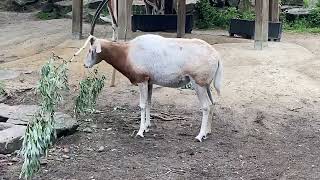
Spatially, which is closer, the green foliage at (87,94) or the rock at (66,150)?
the rock at (66,150)

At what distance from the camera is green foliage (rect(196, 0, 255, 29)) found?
17.8 meters

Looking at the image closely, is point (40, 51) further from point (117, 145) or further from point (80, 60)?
point (117, 145)

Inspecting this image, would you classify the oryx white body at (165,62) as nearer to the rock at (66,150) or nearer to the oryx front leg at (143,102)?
the oryx front leg at (143,102)

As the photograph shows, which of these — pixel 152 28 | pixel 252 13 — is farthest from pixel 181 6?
pixel 252 13

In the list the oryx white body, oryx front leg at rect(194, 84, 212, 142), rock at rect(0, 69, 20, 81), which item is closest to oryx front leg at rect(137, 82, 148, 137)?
the oryx white body

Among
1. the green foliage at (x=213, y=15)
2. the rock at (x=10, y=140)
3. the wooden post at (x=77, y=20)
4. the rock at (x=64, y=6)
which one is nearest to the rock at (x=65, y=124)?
the rock at (x=10, y=140)

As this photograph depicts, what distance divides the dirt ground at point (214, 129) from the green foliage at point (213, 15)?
647 cm

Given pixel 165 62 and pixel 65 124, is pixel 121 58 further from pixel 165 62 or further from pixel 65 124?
pixel 65 124

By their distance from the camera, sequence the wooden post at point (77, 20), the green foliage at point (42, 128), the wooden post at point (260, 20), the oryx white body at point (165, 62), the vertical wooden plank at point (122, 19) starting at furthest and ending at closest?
the wooden post at point (77, 20), the wooden post at point (260, 20), the vertical wooden plank at point (122, 19), the oryx white body at point (165, 62), the green foliage at point (42, 128)

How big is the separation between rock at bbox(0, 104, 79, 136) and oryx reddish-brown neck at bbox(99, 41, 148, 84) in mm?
802

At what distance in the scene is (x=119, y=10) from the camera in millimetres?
9789

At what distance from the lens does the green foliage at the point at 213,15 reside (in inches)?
699

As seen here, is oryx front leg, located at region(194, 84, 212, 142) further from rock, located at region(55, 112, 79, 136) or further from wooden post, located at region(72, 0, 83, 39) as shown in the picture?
wooden post, located at region(72, 0, 83, 39)

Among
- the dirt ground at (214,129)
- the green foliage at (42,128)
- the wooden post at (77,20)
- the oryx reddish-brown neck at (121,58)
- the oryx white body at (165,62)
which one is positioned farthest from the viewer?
the wooden post at (77,20)
